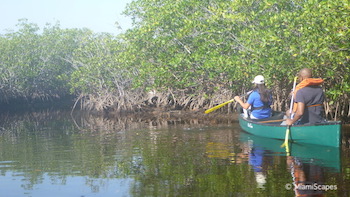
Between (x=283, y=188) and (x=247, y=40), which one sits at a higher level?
(x=247, y=40)

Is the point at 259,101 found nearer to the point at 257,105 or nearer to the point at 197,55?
the point at 257,105

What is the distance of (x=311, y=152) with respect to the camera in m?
7.51

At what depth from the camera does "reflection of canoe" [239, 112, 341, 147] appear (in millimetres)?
7348

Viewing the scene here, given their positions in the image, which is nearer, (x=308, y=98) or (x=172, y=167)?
(x=172, y=167)

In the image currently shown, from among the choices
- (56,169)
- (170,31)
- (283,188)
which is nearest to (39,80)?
(170,31)

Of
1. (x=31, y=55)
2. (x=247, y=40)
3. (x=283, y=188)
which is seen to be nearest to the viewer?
(x=283, y=188)

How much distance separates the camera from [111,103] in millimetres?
20828

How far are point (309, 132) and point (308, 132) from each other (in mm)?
29

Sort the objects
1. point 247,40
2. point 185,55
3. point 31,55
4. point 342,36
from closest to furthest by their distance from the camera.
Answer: point 342,36, point 247,40, point 185,55, point 31,55

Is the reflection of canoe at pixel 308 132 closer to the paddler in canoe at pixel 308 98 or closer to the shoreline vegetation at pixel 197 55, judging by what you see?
the paddler in canoe at pixel 308 98

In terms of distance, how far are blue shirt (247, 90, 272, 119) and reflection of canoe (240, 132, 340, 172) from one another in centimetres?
59

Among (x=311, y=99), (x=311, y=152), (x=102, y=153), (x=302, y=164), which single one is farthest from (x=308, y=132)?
(x=102, y=153)

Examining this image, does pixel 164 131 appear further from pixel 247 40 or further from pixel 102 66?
pixel 102 66

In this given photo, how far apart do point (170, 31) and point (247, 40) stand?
16.6 ft
